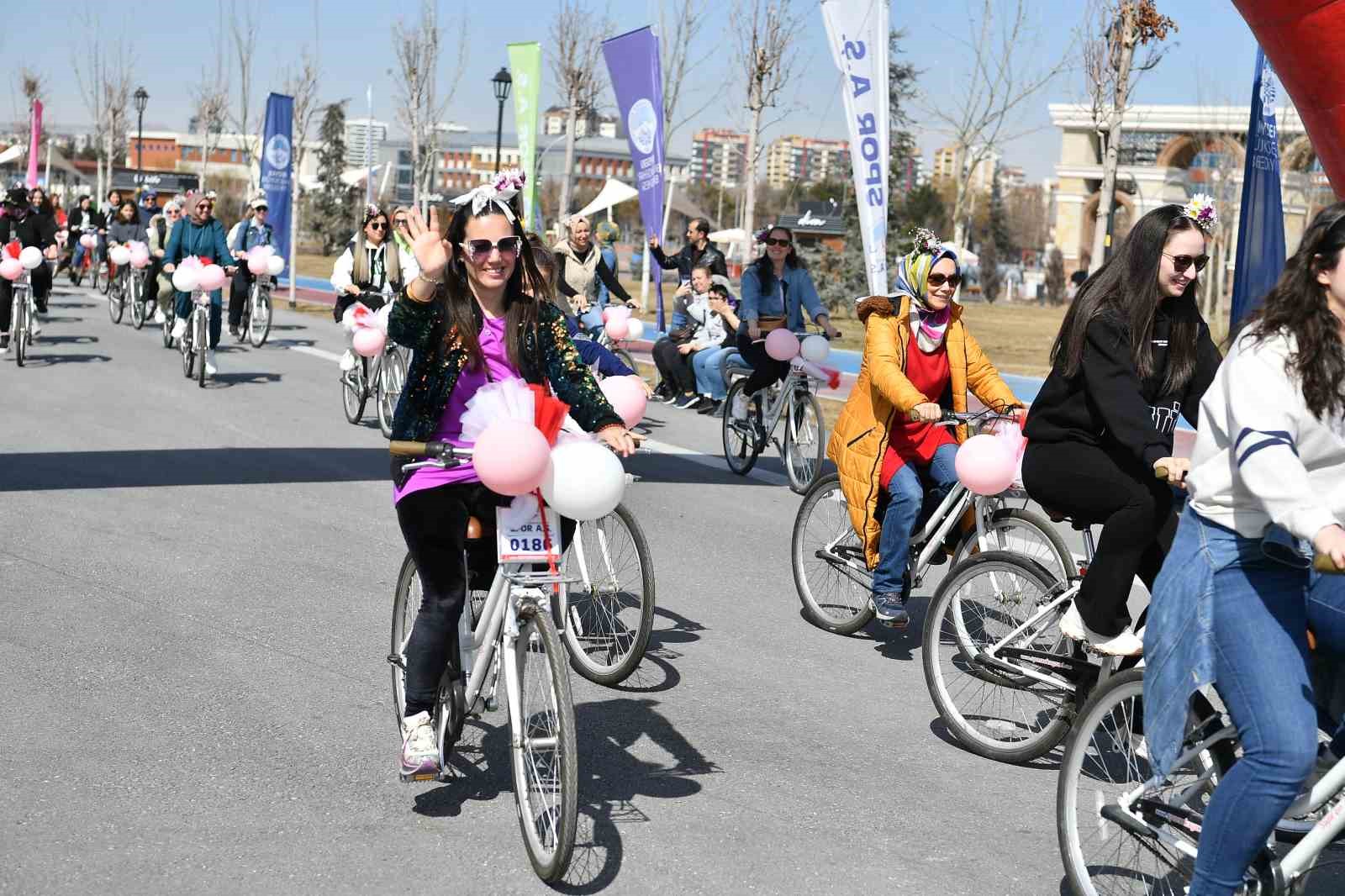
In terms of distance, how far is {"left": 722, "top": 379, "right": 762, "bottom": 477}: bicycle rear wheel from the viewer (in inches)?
487

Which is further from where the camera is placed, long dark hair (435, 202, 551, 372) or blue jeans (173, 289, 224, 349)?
blue jeans (173, 289, 224, 349)

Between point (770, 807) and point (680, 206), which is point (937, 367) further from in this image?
point (680, 206)

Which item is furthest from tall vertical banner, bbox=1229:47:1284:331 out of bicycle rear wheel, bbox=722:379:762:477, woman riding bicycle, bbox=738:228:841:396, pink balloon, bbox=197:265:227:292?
pink balloon, bbox=197:265:227:292

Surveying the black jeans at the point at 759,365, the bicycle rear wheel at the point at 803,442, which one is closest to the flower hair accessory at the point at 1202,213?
the bicycle rear wheel at the point at 803,442

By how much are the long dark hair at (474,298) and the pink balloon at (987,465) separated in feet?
6.22

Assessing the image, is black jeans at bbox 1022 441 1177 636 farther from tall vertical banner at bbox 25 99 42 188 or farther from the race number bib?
tall vertical banner at bbox 25 99 42 188

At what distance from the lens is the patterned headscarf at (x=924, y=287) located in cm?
682

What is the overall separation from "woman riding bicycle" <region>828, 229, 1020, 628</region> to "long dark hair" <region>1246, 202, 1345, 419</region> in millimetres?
3058

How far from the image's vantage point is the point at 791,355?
37.6 ft

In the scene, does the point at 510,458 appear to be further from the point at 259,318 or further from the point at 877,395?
the point at 259,318

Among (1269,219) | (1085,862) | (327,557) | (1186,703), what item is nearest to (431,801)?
(1085,862)

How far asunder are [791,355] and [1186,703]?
7.90m

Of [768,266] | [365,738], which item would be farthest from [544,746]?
[768,266]

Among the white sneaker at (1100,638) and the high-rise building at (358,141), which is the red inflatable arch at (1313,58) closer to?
the white sneaker at (1100,638)
